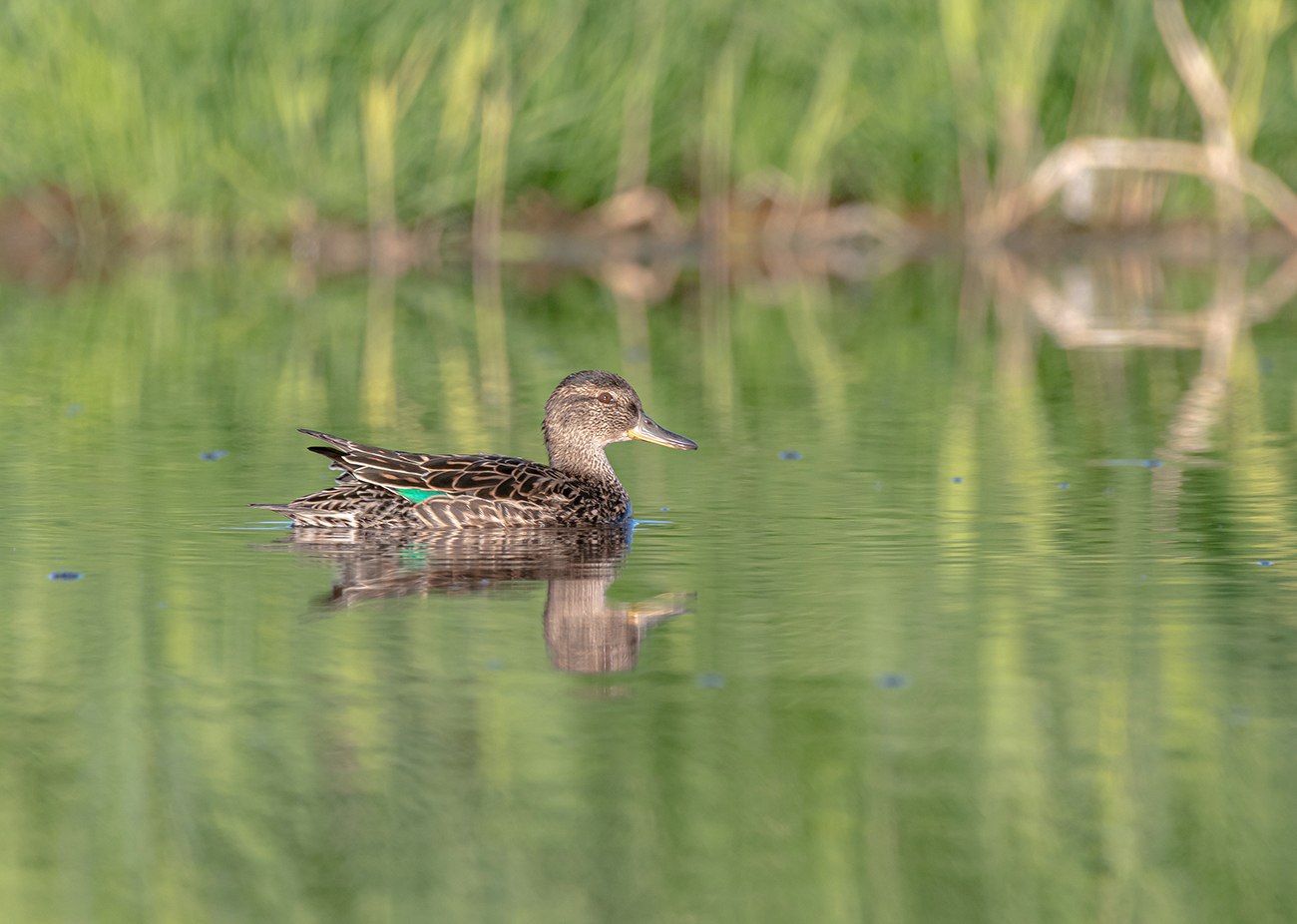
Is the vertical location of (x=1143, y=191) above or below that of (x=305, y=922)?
above

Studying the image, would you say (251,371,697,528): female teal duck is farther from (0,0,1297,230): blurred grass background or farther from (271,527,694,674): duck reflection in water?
(0,0,1297,230): blurred grass background

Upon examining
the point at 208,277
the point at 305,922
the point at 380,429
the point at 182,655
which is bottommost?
the point at 305,922

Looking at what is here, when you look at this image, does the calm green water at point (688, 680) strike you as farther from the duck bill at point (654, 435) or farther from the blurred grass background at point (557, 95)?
the blurred grass background at point (557, 95)

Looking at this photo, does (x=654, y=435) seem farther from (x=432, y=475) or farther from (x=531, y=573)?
(x=531, y=573)

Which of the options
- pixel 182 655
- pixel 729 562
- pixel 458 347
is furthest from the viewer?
pixel 458 347

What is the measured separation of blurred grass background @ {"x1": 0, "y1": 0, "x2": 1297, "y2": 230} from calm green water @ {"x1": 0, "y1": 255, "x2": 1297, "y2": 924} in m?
9.91

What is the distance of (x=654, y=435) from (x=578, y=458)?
0.37 metres

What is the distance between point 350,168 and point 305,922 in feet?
60.2

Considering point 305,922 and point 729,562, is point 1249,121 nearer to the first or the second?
point 729,562

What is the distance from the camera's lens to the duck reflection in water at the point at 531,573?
250 inches

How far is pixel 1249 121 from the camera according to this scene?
2269 cm

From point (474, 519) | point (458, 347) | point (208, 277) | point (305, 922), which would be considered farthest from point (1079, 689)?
point (208, 277)

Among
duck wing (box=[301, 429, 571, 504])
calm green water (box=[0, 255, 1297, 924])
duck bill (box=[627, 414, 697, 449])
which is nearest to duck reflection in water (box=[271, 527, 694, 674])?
calm green water (box=[0, 255, 1297, 924])

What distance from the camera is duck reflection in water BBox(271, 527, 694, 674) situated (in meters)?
6.34
